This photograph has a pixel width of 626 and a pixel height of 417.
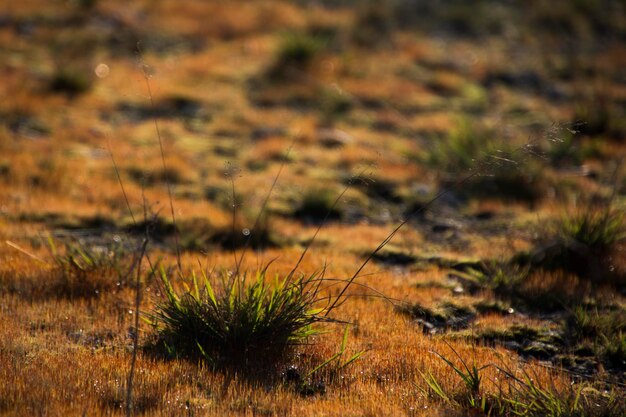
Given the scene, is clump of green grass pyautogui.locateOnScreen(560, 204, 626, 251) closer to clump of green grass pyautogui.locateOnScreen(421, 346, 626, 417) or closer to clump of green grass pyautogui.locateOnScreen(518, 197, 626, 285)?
clump of green grass pyautogui.locateOnScreen(518, 197, 626, 285)

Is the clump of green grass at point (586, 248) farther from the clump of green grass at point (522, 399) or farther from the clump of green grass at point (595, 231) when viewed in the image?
the clump of green grass at point (522, 399)

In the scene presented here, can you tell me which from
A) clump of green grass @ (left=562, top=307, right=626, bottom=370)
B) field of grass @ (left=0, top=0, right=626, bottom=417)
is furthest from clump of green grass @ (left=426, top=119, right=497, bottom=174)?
clump of green grass @ (left=562, top=307, right=626, bottom=370)

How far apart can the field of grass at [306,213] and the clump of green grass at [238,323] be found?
0.06ft

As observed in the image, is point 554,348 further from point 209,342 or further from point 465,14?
point 465,14

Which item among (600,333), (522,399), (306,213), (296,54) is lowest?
(306,213)

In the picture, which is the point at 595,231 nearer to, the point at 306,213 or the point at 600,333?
the point at 600,333

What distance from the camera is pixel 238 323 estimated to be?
4.30 metres

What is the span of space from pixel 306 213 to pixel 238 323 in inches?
148

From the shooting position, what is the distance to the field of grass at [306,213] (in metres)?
4.11

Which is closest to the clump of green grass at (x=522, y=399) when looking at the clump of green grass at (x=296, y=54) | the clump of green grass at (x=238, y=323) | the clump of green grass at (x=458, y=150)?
the clump of green grass at (x=238, y=323)

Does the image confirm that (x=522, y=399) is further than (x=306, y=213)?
No

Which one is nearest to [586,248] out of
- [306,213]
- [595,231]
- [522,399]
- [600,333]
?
[595,231]

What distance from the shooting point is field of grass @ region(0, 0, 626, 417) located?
4105 mm

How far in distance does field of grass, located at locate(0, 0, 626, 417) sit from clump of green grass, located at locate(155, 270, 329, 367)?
0.06 ft
